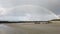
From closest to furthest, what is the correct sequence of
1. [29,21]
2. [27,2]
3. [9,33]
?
[9,33]
[29,21]
[27,2]

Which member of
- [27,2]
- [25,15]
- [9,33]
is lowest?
[9,33]

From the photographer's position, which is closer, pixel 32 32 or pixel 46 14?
pixel 32 32

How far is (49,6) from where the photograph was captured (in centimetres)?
97

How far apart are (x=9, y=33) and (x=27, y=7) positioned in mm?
419

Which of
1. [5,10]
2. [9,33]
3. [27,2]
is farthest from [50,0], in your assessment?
[9,33]

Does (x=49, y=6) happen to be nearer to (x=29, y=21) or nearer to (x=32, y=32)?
(x=29, y=21)

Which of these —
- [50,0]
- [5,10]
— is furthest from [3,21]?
[50,0]

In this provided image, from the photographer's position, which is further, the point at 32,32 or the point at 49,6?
the point at 49,6

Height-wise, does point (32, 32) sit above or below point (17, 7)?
below

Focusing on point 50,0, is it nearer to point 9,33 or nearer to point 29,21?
point 29,21

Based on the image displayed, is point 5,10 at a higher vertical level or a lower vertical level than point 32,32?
higher

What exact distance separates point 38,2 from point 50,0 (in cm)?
11

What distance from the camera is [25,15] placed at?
3.12ft

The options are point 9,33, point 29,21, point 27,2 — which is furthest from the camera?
point 27,2
